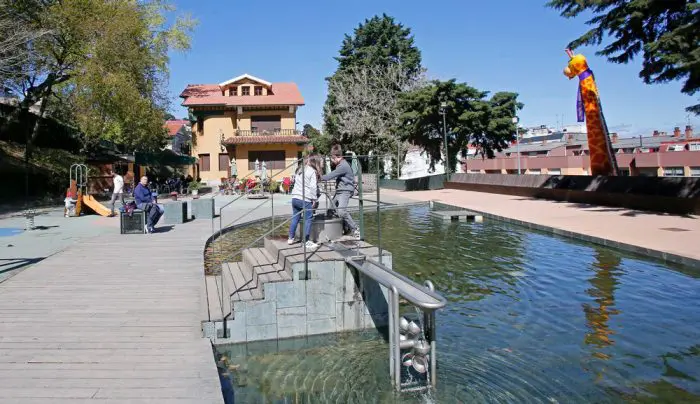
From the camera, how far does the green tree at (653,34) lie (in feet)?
47.1

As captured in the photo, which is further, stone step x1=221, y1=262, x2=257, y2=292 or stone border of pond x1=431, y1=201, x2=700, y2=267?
stone border of pond x1=431, y1=201, x2=700, y2=267

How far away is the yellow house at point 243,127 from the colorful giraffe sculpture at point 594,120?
2470 centimetres

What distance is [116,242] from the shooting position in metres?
11.4

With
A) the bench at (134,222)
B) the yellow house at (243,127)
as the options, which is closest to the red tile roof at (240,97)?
the yellow house at (243,127)

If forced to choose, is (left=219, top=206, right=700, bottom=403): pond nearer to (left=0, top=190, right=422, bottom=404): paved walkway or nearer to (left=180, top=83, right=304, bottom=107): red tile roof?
(left=0, top=190, right=422, bottom=404): paved walkway

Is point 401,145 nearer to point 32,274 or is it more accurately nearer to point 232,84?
point 232,84

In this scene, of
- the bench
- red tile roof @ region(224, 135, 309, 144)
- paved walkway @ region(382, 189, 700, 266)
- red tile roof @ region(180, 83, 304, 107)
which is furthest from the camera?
red tile roof @ region(180, 83, 304, 107)

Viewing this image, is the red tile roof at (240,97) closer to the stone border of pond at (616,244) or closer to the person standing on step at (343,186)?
the stone border of pond at (616,244)

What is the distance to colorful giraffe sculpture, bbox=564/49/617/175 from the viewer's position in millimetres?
22094

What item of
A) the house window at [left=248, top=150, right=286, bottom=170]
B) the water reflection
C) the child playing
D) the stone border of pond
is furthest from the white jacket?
the house window at [left=248, top=150, right=286, bottom=170]

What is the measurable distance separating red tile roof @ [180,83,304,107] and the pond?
36.7 meters

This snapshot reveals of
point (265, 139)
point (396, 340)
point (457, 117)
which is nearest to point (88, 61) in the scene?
point (265, 139)

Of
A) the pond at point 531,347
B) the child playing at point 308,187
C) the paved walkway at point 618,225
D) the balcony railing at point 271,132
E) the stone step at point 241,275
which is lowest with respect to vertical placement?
the pond at point 531,347

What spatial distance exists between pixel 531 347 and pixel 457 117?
95.7ft
